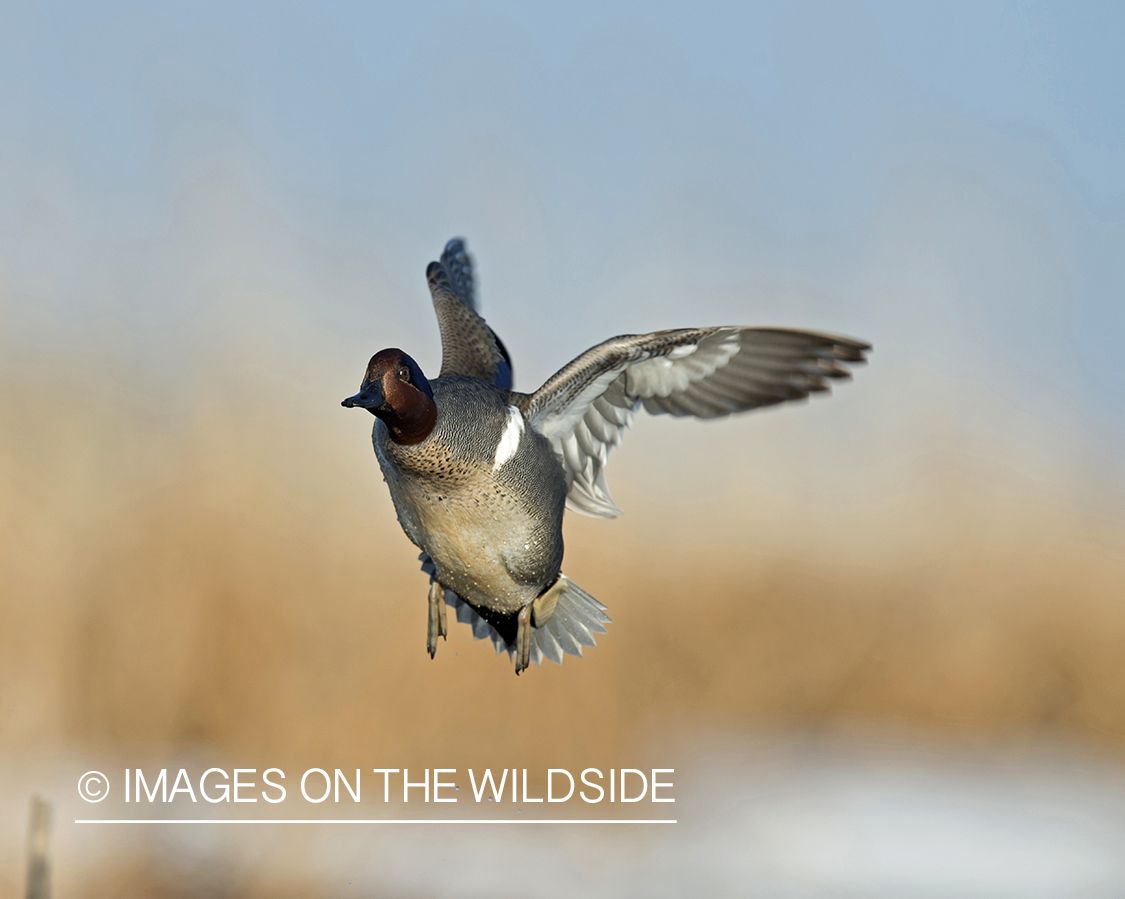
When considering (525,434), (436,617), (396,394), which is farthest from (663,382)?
(396,394)

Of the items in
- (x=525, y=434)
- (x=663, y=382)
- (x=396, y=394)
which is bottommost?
(x=396, y=394)

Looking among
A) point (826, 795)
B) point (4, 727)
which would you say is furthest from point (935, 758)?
point (4, 727)

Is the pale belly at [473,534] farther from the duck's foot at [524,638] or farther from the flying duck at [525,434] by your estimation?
the duck's foot at [524,638]

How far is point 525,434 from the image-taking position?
2709mm

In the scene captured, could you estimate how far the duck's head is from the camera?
85.3 inches

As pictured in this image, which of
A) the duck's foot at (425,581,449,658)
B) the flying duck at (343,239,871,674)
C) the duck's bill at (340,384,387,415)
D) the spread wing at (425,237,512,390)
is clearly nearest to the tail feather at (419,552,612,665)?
the flying duck at (343,239,871,674)

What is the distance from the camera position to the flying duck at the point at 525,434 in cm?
243

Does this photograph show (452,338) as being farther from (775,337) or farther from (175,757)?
(175,757)

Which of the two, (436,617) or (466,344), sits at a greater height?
(466,344)

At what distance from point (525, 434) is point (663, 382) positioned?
613mm

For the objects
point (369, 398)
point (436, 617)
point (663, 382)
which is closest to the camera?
point (369, 398)

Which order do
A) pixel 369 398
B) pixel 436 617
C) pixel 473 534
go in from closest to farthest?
pixel 369 398
pixel 473 534
pixel 436 617

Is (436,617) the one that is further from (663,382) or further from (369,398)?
(663,382)

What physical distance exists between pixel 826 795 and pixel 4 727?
10067 millimetres
